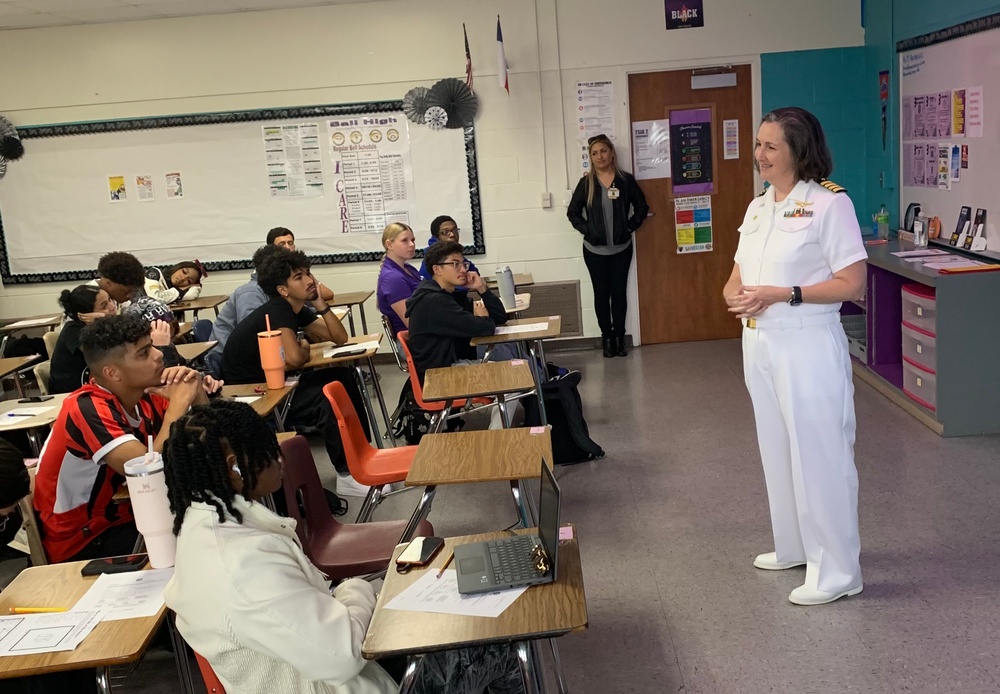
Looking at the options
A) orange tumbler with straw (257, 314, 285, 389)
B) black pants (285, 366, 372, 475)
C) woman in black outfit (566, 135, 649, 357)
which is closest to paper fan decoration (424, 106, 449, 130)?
woman in black outfit (566, 135, 649, 357)

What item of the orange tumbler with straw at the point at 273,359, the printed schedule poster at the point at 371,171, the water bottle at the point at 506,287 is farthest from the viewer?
the printed schedule poster at the point at 371,171

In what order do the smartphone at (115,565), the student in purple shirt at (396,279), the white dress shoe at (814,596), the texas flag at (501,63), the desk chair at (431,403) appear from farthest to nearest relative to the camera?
the texas flag at (501,63) → the student in purple shirt at (396,279) → the desk chair at (431,403) → the white dress shoe at (814,596) → the smartphone at (115,565)

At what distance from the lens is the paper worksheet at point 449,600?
1978 mm

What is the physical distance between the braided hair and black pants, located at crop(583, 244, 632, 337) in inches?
223

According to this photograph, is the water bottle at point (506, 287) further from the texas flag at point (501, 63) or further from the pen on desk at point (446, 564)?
the pen on desk at point (446, 564)

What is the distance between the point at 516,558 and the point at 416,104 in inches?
231

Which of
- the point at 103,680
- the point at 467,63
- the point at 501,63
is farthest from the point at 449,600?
the point at 467,63

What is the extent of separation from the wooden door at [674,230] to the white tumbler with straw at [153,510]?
18.9ft

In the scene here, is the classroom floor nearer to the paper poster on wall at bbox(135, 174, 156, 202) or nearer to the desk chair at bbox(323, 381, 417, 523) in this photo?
the desk chair at bbox(323, 381, 417, 523)

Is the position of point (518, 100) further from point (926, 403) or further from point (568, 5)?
point (926, 403)

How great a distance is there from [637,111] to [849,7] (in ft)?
5.75

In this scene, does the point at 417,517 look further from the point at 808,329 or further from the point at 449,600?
the point at 808,329

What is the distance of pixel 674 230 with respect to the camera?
25.0 feet

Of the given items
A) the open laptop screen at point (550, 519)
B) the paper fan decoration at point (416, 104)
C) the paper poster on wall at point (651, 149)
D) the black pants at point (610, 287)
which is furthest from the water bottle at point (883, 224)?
the open laptop screen at point (550, 519)
